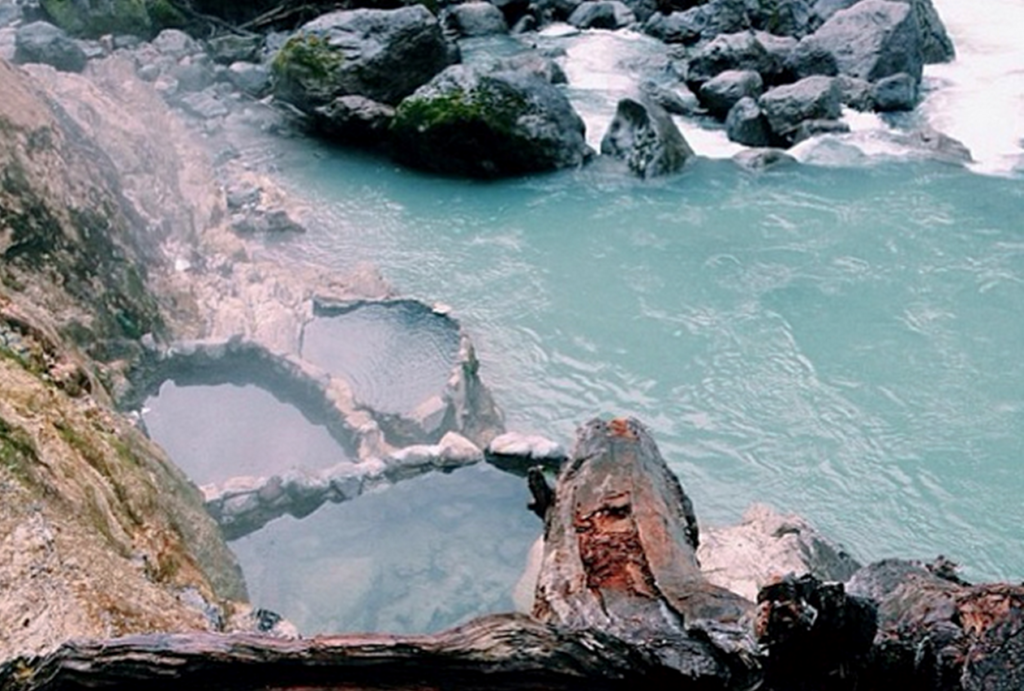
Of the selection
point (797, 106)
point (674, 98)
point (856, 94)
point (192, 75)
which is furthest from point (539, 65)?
point (192, 75)

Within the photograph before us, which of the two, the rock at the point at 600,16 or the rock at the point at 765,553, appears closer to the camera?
the rock at the point at 765,553

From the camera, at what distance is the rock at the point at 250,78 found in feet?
43.1

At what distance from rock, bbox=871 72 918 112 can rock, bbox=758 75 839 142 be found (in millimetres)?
701

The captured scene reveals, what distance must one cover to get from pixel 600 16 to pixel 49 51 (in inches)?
316

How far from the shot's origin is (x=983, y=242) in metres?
9.45

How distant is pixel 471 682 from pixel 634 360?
21.5ft

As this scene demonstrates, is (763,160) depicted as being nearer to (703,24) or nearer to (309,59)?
(703,24)

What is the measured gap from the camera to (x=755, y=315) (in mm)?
8492

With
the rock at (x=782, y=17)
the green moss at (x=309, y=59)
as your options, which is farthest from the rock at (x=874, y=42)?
the green moss at (x=309, y=59)

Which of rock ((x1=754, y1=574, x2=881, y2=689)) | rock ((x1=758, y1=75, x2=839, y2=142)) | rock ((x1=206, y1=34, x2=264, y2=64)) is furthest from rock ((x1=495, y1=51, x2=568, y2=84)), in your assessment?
rock ((x1=754, y1=574, x2=881, y2=689))

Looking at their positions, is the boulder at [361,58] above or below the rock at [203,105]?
above

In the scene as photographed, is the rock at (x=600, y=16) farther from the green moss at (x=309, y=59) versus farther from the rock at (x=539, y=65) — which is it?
the green moss at (x=309, y=59)

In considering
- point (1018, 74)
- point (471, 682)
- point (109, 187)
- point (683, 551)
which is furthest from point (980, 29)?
point (471, 682)

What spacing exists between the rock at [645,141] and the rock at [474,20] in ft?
16.9
